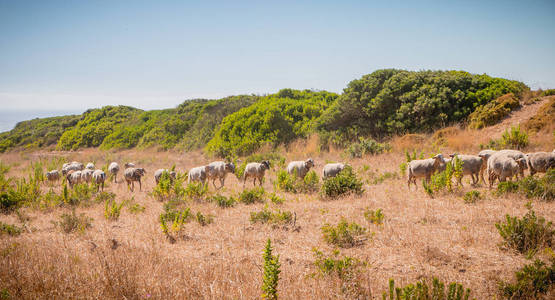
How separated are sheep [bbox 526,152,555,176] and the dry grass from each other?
10.1 ft

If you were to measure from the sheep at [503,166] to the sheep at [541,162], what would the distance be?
47cm

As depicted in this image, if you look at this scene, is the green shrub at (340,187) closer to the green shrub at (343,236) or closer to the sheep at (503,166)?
the green shrub at (343,236)

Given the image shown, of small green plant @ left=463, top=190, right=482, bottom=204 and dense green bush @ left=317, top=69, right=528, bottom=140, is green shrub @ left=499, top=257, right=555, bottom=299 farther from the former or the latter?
dense green bush @ left=317, top=69, right=528, bottom=140

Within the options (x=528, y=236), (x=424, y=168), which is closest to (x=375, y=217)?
(x=528, y=236)

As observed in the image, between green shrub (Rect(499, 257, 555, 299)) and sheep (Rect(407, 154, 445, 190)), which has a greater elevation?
sheep (Rect(407, 154, 445, 190))

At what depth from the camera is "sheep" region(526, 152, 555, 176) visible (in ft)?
28.5

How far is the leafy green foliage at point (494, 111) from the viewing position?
15578 millimetres

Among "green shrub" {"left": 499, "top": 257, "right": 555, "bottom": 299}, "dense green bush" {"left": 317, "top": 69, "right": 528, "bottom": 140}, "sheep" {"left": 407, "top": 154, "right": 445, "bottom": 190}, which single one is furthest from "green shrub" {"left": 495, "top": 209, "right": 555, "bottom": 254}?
"dense green bush" {"left": 317, "top": 69, "right": 528, "bottom": 140}

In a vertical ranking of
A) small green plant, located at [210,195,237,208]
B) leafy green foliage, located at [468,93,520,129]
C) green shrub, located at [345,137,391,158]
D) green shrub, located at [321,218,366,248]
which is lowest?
green shrub, located at [321,218,366,248]

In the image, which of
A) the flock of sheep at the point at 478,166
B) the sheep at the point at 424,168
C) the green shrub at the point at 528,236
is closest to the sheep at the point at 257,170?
the flock of sheep at the point at 478,166

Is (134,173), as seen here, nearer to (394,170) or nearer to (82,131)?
(394,170)

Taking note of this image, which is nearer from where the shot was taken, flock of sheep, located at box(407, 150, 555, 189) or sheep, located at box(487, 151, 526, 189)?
sheep, located at box(487, 151, 526, 189)

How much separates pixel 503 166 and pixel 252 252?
Result: 8639 millimetres

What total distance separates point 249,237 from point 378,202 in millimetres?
4349
